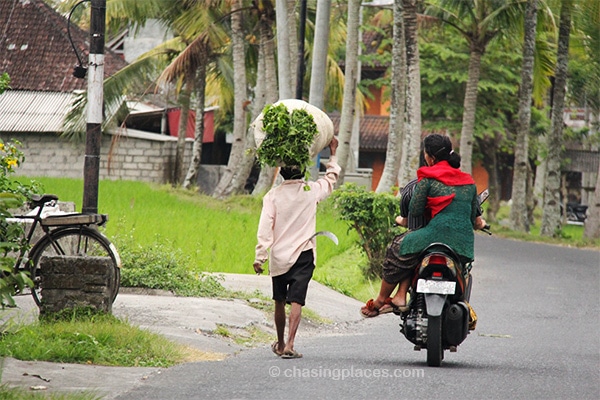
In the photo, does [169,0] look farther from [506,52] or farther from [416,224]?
[416,224]

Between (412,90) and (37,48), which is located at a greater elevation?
(37,48)

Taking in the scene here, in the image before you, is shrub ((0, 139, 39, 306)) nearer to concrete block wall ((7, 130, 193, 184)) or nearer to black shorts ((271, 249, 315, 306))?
black shorts ((271, 249, 315, 306))

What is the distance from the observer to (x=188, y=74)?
35469 millimetres

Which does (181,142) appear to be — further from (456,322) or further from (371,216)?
(456,322)

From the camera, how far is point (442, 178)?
9.81 meters

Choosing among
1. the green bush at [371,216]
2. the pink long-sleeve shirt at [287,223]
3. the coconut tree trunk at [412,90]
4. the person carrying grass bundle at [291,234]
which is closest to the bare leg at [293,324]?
the person carrying grass bundle at [291,234]

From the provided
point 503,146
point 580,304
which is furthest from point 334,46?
point 580,304

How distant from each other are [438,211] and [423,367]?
126cm

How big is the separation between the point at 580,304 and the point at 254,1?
1941cm

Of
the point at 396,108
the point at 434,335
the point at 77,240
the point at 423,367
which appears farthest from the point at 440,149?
the point at 396,108

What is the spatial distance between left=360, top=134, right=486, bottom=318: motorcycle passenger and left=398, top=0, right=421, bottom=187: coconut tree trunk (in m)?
15.3

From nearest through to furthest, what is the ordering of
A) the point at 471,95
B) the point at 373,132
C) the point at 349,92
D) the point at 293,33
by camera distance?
the point at 293,33, the point at 349,92, the point at 471,95, the point at 373,132

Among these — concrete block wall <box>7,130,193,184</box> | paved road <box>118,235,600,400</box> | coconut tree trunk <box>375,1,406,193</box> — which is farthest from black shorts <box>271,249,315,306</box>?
concrete block wall <box>7,130,193,184</box>

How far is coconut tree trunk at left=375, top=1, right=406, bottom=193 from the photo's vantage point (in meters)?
27.3
